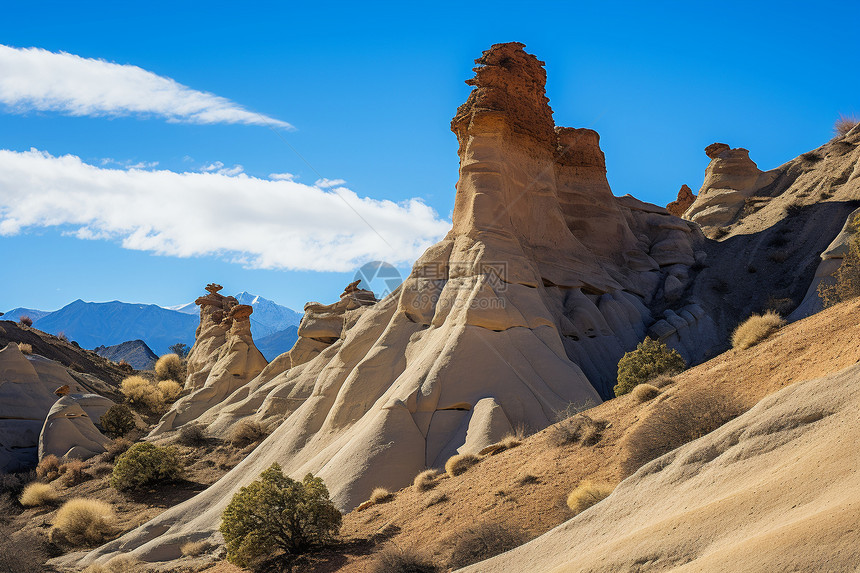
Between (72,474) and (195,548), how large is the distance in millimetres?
15199

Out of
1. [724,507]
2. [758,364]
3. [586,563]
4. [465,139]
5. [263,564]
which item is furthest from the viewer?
[465,139]

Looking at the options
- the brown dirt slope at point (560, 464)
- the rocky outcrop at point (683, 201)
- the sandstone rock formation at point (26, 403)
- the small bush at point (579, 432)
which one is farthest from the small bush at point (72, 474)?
the rocky outcrop at point (683, 201)

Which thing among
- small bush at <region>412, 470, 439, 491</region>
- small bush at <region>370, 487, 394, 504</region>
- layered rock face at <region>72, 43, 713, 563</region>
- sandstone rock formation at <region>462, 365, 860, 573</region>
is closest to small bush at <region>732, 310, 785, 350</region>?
layered rock face at <region>72, 43, 713, 563</region>

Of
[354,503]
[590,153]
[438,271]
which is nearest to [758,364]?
[354,503]

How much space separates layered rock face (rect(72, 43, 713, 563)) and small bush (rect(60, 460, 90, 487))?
6.37 m

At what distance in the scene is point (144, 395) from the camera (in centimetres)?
4766

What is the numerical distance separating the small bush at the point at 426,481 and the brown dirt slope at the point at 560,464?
29 centimetres

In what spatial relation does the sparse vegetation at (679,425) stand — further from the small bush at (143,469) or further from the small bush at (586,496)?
the small bush at (143,469)

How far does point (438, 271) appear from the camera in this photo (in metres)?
27.5

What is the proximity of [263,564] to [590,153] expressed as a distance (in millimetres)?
→ 31021

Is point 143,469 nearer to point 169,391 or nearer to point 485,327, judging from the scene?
point 485,327

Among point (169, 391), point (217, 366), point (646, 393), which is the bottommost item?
point (646, 393)

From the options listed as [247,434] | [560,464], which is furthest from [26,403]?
[560,464]

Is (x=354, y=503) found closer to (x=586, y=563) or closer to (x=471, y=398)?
(x=471, y=398)
